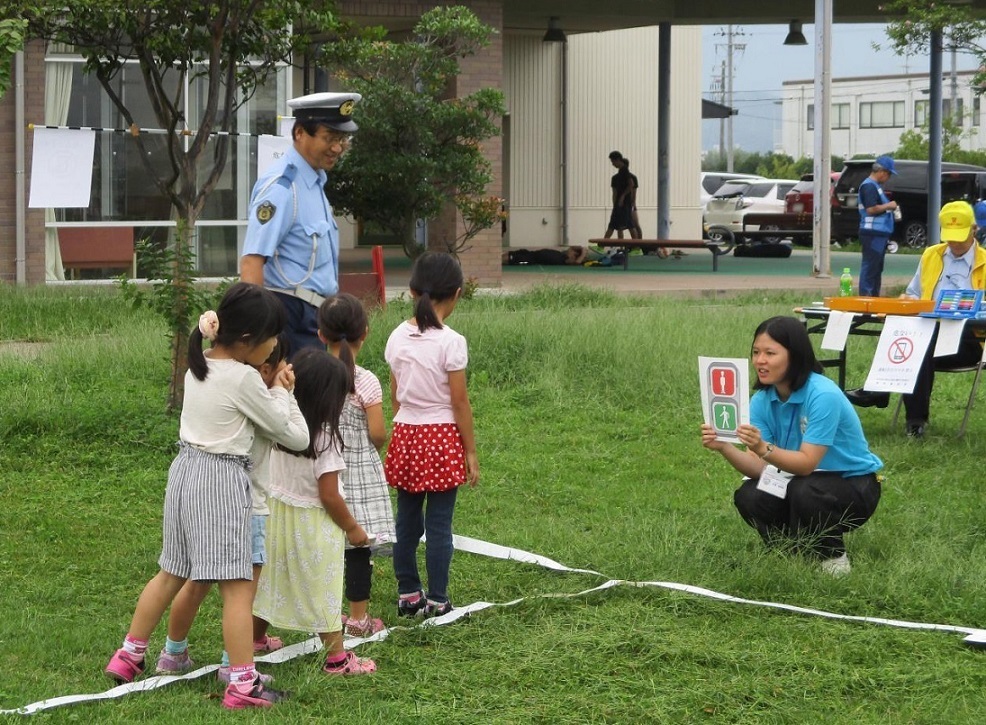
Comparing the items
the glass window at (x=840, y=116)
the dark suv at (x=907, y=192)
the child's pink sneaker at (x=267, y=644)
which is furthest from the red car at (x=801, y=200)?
the glass window at (x=840, y=116)

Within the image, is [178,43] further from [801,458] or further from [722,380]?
[801,458]

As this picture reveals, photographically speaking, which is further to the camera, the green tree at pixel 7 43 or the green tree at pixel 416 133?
the green tree at pixel 416 133

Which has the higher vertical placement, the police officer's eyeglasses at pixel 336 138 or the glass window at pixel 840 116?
the glass window at pixel 840 116

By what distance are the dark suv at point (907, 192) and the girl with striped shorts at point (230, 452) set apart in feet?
88.4

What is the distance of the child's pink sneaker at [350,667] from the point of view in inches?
183

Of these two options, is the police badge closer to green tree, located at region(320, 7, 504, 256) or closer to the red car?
green tree, located at region(320, 7, 504, 256)

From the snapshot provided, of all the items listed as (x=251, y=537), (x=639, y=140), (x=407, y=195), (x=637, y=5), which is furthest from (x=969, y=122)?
(x=251, y=537)

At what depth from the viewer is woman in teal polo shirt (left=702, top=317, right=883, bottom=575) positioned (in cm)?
567

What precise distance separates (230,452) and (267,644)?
0.88 meters

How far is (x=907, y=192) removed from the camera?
99.8 ft

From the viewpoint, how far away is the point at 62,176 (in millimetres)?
15164

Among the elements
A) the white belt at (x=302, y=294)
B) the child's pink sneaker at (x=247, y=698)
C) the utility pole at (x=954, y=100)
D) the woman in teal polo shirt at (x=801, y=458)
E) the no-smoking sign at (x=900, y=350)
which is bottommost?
the child's pink sneaker at (x=247, y=698)

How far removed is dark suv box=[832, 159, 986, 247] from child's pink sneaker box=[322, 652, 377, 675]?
26677 millimetres

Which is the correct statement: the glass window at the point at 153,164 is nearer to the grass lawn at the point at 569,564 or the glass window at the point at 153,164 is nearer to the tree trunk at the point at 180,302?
the grass lawn at the point at 569,564
